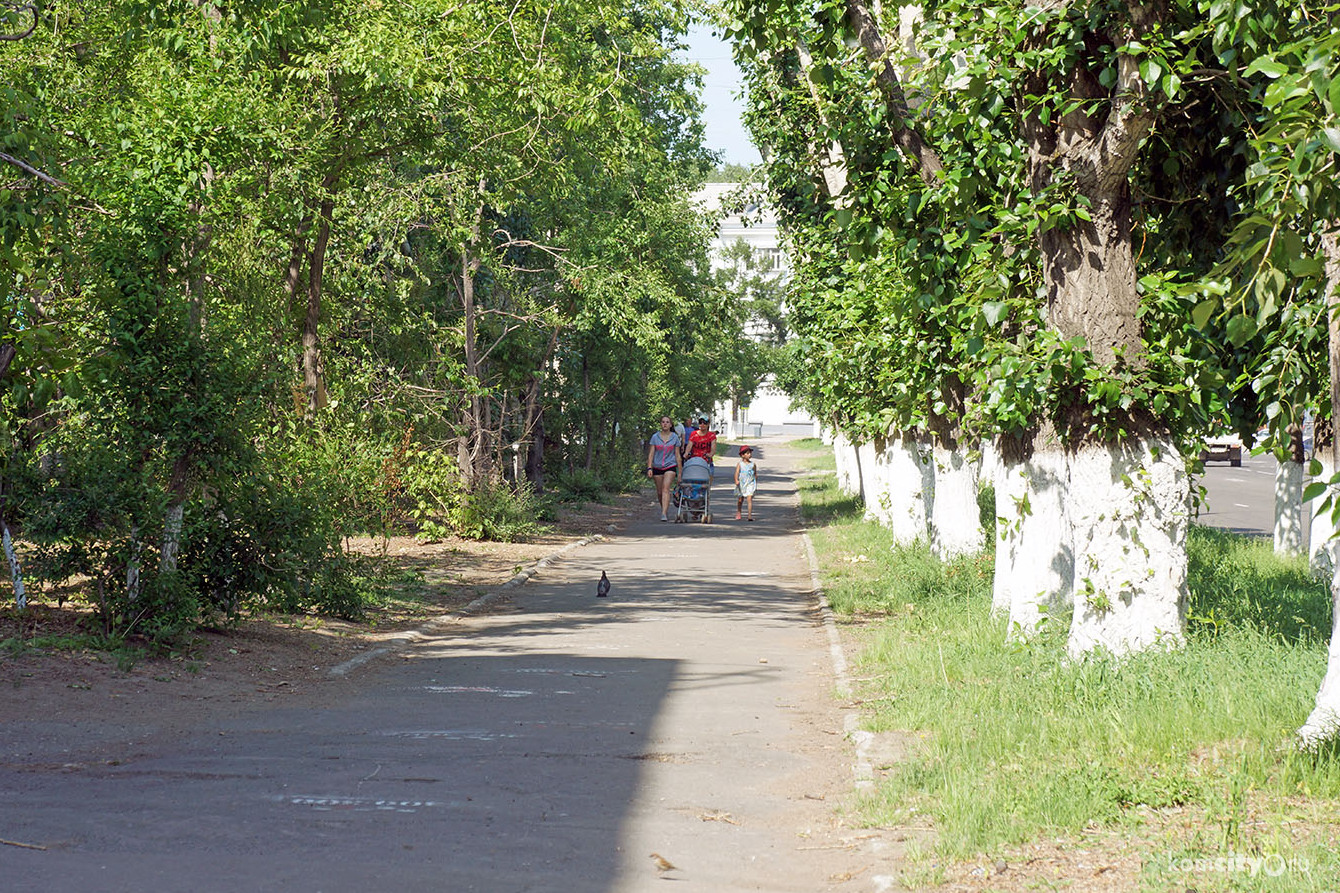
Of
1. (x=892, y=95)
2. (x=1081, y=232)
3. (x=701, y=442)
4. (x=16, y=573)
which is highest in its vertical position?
(x=892, y=95)

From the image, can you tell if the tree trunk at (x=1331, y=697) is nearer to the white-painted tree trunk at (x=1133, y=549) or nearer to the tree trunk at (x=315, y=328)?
the white-painted tree trunk at (x=1133, y=549)

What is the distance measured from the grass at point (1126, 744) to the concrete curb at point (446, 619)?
397 centimetres

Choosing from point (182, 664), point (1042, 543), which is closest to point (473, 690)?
point (182, 664)

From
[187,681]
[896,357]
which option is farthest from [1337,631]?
[896,357]

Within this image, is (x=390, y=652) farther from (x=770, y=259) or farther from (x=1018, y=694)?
(x=770, y=259)

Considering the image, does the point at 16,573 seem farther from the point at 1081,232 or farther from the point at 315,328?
the point at 1081,232

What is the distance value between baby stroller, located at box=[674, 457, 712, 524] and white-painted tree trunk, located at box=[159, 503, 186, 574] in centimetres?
1949

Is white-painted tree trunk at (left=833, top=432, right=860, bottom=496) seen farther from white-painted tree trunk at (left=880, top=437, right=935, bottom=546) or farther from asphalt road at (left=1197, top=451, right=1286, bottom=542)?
white-painted tree trunk at (left=880, top=437, right=935, bottom=546)

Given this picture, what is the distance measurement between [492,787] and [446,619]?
7.43m

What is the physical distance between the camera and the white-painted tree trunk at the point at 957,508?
60.6ft

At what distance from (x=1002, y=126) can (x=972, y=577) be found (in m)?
7.20

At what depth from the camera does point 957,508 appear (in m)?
18.6

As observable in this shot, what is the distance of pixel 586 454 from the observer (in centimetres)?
4097

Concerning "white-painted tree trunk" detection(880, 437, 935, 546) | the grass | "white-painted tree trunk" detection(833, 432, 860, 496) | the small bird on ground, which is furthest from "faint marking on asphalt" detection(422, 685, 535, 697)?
"white-painted tree trunk" detection(833, 432, 860, 496)
